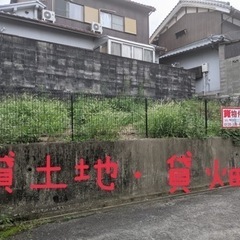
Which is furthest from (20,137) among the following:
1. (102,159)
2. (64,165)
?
(102,159)

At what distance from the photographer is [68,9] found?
15.0 metres

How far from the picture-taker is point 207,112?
27.2 ft

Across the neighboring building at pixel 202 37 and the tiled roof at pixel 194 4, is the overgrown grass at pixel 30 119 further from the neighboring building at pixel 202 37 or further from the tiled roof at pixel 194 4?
the tiled roof at pixel 194 4

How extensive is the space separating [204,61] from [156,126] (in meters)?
10.2

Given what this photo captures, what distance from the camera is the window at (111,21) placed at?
16094mm

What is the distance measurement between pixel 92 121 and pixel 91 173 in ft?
3.84

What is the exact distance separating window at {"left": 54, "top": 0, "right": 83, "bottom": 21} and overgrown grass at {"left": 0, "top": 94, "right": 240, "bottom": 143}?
843 centimetres

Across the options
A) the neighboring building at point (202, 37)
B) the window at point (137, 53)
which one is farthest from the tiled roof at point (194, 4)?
the window at point (137, 53)

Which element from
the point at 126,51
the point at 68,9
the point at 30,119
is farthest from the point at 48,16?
the point at 30,119

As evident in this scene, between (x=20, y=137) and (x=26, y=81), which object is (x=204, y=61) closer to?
(x=26, y=81)

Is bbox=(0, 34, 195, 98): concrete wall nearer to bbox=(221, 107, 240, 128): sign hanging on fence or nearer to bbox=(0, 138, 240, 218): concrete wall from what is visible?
bbox=(221, 107, 240, 128): sign hanging on fence

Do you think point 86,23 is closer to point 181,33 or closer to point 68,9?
point 68,9

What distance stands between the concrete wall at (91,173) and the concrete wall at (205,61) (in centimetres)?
872

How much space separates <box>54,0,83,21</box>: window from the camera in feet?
48.3
